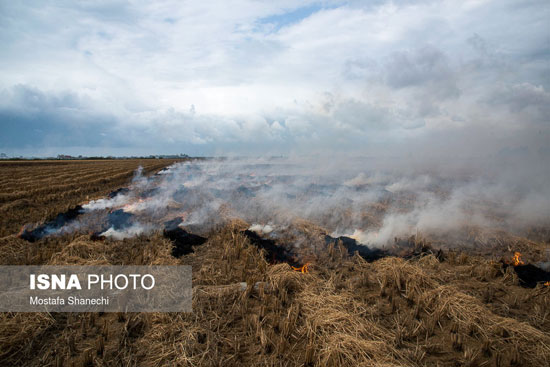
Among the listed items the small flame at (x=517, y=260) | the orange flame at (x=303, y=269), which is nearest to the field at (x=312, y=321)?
the orange flame at (x=303, y=269)

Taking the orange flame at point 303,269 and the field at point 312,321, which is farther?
the orange flame at point 303,269

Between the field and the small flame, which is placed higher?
the small flame

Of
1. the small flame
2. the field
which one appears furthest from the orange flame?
the small flame

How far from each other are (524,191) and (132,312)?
2127cm

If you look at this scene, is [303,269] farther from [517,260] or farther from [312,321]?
[517,260]

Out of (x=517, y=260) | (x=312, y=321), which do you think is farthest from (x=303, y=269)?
(x=517, y=260)

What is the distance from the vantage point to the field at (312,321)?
396cm

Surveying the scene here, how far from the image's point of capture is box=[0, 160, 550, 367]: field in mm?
3955

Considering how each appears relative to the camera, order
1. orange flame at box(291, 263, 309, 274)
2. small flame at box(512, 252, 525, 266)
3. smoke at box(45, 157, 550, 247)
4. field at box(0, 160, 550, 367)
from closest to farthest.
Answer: field at box(0, 160, 550, 367) < orange flame at box(291, 263, 309, 274) < small flame at box(512, 252, 525, 266) < smoke at box(45, 157, 550, 247)

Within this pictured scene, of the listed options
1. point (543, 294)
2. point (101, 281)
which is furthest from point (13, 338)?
point (543, 294)

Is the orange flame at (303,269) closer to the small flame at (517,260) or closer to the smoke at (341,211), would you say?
the smoke at (341,211)

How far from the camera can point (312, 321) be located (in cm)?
471

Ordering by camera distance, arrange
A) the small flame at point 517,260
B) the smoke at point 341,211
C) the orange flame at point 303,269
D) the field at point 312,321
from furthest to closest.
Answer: the smoke at point 341,211 → the small flame at point 517,260 → the orange flame at point 303,269 → the field at point 312,321

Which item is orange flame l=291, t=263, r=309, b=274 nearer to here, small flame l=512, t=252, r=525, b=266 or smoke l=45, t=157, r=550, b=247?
smoke l=45, t=157, r=550, b=247
